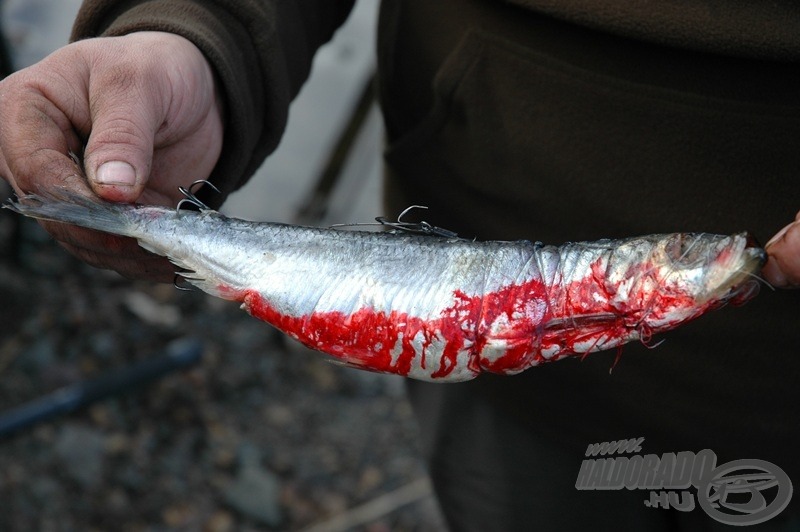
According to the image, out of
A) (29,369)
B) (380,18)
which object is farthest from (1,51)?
(380,18)

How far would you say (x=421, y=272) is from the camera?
6.12ft

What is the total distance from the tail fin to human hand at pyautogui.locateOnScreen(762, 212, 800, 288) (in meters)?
1.40

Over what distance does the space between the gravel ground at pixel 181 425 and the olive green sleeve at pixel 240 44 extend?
82.3 inches

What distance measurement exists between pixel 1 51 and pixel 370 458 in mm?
3041

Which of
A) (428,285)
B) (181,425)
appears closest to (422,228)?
(428,285)

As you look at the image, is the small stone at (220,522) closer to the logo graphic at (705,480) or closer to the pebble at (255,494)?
the pebble at (255,494)

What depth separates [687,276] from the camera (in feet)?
5.49

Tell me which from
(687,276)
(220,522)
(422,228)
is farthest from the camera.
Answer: (220,522)

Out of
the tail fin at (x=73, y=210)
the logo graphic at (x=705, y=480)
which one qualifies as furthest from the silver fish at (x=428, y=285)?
the logo graphic at (x=705, y=480)

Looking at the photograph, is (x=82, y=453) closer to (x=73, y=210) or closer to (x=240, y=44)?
(x=73, y=210)

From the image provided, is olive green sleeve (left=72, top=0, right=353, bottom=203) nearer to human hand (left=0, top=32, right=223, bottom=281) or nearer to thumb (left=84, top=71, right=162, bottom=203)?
human hand (left=0, top=32, right=223, bottom=281)

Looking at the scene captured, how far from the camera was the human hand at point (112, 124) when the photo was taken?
179 cm

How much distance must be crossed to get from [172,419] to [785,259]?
329 centimetres

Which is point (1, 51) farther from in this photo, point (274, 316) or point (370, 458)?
point (274, 316)
